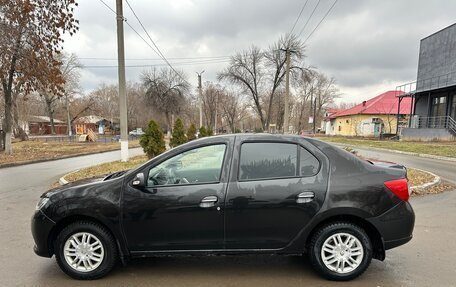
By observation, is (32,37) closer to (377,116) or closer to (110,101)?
(377,116)

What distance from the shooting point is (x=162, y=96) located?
5484cm

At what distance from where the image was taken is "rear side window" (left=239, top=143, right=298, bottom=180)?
11.0 ft

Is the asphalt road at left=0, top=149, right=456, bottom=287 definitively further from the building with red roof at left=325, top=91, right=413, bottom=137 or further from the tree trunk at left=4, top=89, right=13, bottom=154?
the building with red roof at left=325, top=91, right=413, bottom=137

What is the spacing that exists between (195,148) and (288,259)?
1873 mm

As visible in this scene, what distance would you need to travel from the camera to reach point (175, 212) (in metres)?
3.26

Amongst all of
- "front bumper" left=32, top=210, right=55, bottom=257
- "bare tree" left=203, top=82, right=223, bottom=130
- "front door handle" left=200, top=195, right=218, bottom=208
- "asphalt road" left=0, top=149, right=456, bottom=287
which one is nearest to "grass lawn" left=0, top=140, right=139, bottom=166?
"asphalt road" left=0, top=149, right=456, bottom=287

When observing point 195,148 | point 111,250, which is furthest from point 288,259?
point 111,250

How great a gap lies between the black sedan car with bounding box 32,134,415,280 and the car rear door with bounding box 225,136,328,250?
1cm

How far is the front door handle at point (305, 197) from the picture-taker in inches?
127

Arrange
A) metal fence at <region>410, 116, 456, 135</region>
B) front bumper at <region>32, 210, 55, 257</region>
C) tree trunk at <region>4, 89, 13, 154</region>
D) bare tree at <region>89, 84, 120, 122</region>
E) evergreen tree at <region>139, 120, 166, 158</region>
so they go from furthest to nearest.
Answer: bare tree at <region>89, 84, 120, 122</region> < metal fence at <region>410, 116, 456, 135</region> < tree trunk at <region>4, 89, 13, 154</region> < evergreen tree at <region>139, 120, 166, 158</region> < front bumper at <region>32, 210, 55, 257</region>

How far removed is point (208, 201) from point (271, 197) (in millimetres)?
681

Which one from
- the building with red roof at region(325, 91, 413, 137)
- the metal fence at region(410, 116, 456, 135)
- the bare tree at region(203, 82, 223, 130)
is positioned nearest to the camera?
the metal fence at region(410, 116, 456, 135)

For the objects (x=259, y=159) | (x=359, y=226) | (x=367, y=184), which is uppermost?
(x=259, y=159)

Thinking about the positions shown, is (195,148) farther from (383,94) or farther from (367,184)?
(383,94)
